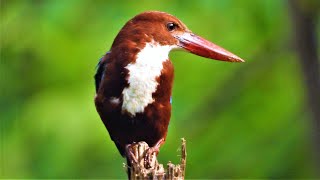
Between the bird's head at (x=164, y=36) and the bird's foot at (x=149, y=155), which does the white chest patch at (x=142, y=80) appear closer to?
the bird's head at (x=164, y=36)

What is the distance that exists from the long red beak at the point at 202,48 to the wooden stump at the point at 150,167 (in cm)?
52

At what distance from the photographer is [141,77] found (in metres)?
5.69

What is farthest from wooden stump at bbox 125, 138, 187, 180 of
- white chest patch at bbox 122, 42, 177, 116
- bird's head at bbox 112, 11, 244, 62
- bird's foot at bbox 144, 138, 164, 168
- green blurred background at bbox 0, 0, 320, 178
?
green blurred background at bbox 0, 0, 320, 178

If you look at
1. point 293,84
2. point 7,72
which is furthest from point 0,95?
point 293,84

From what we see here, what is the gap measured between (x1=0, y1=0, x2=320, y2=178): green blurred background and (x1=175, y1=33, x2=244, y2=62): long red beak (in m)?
3.15

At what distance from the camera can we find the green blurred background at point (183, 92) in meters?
9.42

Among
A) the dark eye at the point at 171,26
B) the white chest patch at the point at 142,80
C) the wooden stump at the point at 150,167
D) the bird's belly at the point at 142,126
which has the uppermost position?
the dark eye at the point at 171,26

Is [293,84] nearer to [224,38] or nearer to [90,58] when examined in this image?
[224,38]

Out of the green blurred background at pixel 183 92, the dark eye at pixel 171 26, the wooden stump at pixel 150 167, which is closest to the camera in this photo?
the wooden stump at pixel 150 167

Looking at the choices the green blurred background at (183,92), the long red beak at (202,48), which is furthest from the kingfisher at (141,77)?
the green blurred background at (183,92)

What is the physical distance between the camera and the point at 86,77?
988 cm

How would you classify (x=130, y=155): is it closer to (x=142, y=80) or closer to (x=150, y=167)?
(x=150, y=167)

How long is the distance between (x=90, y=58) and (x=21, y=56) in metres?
0.70

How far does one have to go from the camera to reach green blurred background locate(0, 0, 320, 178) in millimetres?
9422
